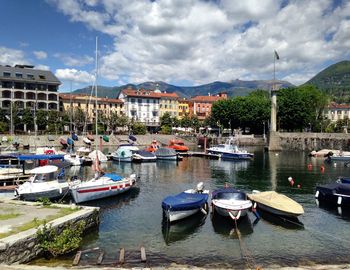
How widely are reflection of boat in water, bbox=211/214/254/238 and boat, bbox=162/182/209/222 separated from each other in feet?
5.52

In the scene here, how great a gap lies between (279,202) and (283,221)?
177cm

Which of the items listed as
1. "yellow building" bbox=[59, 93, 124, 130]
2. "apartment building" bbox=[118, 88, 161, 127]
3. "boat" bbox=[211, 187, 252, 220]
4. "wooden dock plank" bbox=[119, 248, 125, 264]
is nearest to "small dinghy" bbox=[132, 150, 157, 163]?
"boat" bbox=[211, 187, 252, 220]

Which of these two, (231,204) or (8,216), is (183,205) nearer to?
(231,204)

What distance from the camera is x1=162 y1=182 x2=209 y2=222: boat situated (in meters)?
28.8

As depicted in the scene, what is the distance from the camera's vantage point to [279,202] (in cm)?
3150

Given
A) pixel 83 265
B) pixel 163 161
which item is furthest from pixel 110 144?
pixel 83 265

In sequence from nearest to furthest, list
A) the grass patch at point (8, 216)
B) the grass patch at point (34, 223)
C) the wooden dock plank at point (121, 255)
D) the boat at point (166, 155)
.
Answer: the grass patch at point (34, 223) < the wooden dock plank at point (121, 255) < the grass patch at point (8, 216) < the boat at point (166, 155)

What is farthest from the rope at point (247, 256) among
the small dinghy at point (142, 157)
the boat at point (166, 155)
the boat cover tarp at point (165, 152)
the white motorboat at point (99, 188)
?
the boat cover tarp at point (165, 152)

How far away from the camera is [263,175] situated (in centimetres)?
5866

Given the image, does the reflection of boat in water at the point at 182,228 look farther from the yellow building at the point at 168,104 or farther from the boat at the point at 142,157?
the yellow building at the point at 168,104

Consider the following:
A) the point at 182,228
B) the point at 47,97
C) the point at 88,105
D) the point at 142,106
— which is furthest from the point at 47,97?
the point at 182,228

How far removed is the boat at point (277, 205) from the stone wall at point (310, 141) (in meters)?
91.4

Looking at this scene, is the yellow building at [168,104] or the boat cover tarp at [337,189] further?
the yellow building at [168,104]

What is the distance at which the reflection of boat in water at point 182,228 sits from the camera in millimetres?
26000
